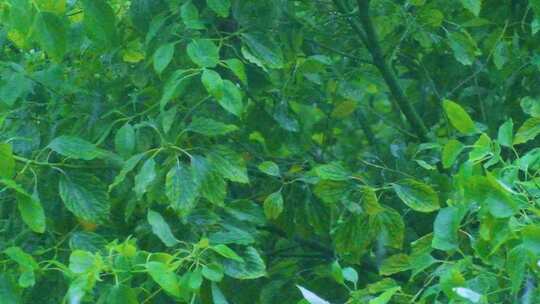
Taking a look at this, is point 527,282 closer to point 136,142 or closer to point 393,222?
point 393,222

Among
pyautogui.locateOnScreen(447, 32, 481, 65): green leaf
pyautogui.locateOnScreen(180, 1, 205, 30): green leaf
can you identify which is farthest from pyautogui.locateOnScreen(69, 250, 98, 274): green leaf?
pyautogui.locateOnScreen(447, 32, 481, 65): green leaf

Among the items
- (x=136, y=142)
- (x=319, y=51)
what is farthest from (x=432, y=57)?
(x=136, y=142)

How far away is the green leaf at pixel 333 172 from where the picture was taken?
2.64 meters

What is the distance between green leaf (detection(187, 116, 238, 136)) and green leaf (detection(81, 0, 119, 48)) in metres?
0.26

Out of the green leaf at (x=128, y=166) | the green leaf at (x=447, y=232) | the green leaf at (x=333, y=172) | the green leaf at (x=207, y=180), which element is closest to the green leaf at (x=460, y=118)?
the green leaf at (x=447, y=232)

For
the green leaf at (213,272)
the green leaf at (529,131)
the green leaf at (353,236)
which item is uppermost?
the green leaf at (529,131)

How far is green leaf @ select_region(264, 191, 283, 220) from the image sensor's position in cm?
277

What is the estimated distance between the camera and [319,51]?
3205 millimetres

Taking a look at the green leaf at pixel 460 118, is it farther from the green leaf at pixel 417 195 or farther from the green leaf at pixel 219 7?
the green leaf at pixel 219 7

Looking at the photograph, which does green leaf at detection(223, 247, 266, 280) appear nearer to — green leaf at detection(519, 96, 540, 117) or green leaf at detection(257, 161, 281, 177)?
green leaf at detection(257, 161, 281, 177)

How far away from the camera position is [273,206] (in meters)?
2.78

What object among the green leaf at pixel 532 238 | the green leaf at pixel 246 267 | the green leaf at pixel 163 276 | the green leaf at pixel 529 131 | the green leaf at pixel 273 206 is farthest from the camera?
the green leaf at pixel 273 206

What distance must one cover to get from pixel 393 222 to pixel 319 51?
0.69 m

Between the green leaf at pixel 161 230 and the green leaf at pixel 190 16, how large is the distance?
418 millimetres
